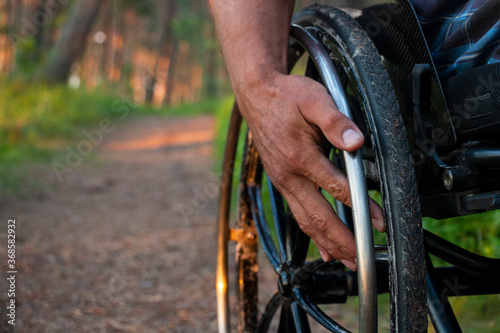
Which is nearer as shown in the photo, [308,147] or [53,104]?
[308,147]

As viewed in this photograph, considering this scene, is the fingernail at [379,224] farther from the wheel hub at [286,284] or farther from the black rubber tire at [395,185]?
the wheel hub at [286,284]

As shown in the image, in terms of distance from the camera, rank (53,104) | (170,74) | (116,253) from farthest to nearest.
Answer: (170,74)
(53,104)
(116,253)

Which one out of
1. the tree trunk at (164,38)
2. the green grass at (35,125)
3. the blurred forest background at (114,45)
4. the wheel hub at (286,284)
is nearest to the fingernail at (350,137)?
the wheel hub at (286,284)

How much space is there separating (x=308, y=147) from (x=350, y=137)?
87 mm

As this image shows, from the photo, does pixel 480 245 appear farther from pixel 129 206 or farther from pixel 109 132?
pixel 109 132

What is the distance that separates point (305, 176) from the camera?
83 cm

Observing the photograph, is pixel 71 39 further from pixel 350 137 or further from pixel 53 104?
pixel 350 137

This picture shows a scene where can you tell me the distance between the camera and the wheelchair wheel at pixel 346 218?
699 mm

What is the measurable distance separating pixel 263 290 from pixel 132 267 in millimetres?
855

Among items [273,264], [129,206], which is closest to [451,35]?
[273,264]

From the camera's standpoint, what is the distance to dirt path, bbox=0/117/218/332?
2354mm

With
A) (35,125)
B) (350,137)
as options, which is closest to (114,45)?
(35,125)

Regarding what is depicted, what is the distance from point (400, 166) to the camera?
729mm

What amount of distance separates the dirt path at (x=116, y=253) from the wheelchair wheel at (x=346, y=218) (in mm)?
1003
